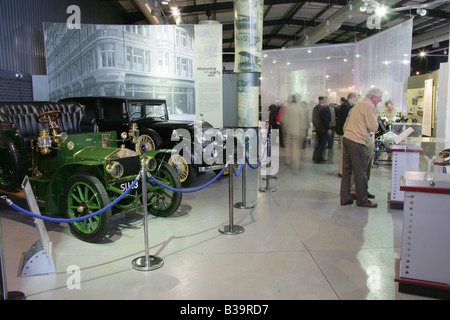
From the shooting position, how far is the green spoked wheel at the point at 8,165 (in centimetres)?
426

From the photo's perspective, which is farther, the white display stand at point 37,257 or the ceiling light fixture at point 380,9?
the ceiling light fixture at point 380,9

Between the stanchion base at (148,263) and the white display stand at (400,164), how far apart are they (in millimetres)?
3379

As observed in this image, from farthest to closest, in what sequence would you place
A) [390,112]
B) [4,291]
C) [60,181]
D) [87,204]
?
1. [390,112]
2. [60,181]
3. [87,204]
4. [4,291]

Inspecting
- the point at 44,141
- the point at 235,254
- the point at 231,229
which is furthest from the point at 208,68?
the point at 235,254

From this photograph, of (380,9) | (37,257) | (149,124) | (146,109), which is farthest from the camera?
(380,9)

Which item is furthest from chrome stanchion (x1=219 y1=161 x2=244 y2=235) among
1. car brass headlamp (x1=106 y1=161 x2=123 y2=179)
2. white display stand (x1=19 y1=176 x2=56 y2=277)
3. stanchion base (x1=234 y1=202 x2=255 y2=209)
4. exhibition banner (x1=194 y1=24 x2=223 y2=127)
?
exhibition banner (x1=194 y1=24 x2=223 y2=127)

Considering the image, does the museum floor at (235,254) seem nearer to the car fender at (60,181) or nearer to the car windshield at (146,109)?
the car fender at (60,181)

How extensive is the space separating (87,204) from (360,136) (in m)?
3.49

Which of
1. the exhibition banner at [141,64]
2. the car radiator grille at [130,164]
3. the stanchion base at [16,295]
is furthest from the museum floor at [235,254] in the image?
the exhibition banner at [141,64]

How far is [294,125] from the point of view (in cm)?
707

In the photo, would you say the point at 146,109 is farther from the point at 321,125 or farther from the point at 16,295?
the point at 16,295

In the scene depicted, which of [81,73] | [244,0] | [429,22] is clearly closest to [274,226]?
[244,0]
